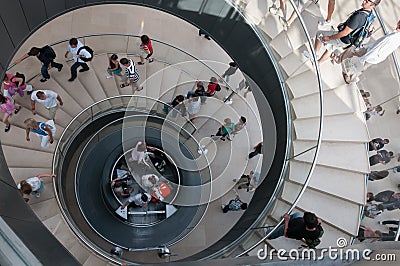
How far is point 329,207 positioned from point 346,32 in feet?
10.8

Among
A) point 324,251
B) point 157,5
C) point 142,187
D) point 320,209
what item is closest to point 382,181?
point 320,209

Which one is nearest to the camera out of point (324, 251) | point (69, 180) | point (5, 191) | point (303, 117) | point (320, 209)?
point (324, 251)

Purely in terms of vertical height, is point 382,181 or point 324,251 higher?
point 382,181

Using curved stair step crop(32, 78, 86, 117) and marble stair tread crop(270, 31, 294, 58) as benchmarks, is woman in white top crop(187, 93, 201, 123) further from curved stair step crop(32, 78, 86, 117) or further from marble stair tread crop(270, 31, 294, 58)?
curved stair step crop(32, 78, 86, 117)

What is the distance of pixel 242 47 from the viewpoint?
10.4 metres

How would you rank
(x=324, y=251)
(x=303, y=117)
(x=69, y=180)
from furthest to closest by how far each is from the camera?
(x=69, y=180), (x=303, y=117), (x=324, y=251)

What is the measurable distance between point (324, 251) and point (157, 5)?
776 cm

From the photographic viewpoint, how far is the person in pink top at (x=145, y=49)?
889cm

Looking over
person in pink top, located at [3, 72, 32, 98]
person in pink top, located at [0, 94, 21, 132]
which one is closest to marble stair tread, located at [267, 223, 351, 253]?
person in pink top, located at [0, 94, 21, 132]

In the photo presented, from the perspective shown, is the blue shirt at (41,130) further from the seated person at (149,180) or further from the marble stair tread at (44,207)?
the seated person at (149,180)

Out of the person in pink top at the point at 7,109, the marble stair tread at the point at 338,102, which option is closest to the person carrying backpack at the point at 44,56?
the person in pink top at the point at 7,109

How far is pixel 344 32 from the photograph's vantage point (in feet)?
24.0

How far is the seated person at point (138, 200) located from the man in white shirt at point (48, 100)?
A: 114 inches

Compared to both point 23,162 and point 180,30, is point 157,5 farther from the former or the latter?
point 23,162
